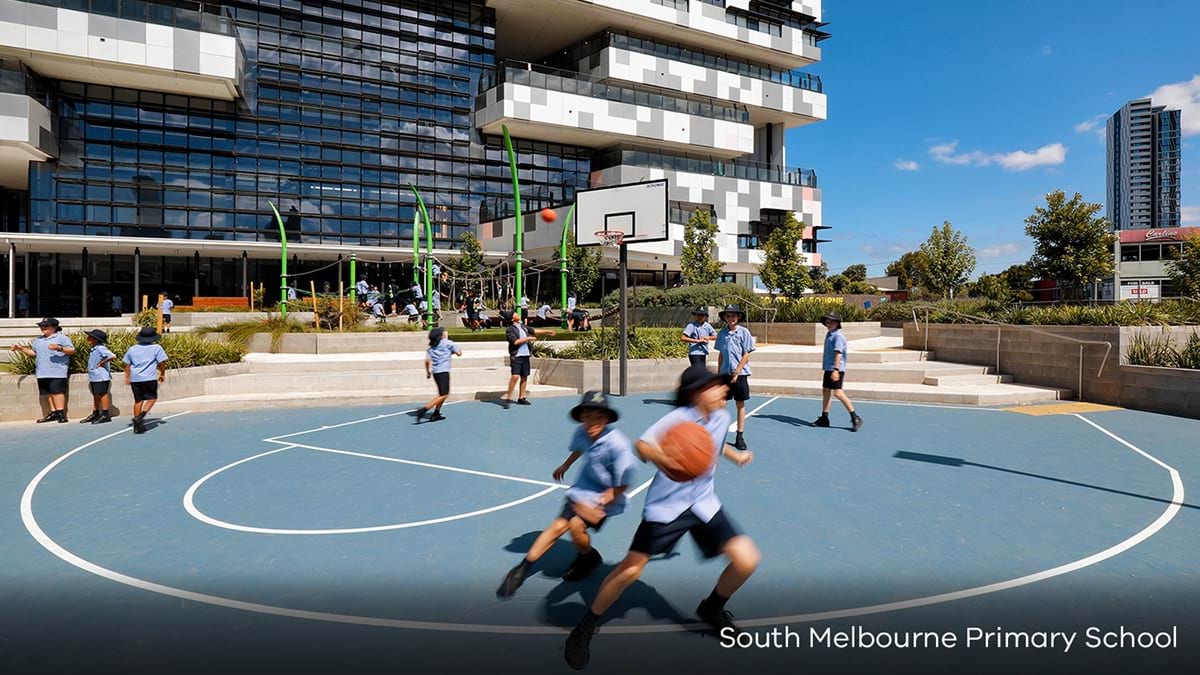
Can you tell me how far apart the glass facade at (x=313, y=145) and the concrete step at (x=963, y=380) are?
102 feet

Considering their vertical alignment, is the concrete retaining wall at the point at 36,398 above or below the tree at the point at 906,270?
below

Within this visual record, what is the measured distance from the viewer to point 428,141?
41.5 metres

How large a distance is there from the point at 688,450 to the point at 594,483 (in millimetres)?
1043

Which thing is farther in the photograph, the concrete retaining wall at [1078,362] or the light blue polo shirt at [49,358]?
the concrete retaining wall at [1078,362]

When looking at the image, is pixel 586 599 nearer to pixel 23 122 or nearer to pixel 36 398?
pixel 36 398

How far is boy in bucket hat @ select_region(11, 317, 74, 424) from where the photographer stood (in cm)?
1109

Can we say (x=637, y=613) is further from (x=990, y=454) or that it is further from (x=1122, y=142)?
(x=1122, y=142)

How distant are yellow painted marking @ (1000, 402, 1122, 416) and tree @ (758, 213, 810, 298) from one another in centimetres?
2438

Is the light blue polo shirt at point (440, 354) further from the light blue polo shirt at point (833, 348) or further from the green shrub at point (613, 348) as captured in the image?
the light blue polo shirt at point (833, 348)

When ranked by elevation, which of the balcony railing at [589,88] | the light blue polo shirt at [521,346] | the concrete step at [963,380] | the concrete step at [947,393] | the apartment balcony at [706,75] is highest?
the apartment balcony at [706,75]

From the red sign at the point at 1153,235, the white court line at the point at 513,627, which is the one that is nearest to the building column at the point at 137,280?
the white court line at the point at 513,627

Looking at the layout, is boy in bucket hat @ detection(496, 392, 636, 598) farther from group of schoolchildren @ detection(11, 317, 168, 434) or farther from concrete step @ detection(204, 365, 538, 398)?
concrete step @ detection(204, 365, 538, 398)

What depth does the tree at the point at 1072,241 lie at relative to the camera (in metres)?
30.3

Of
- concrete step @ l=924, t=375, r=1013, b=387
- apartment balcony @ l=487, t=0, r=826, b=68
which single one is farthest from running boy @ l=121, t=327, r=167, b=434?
apartment balcony @ l=487, t=0, r=826, b=68
